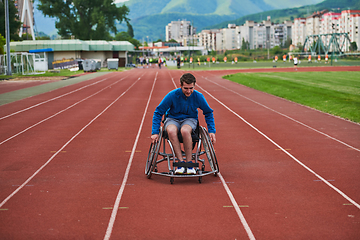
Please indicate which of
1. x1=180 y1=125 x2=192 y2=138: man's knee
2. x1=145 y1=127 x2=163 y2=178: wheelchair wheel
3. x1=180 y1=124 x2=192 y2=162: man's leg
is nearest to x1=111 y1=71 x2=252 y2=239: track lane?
x1=145 y1=127 x2=163 y2=178: wheelchair wheel

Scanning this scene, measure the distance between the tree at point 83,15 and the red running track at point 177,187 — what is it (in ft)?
210

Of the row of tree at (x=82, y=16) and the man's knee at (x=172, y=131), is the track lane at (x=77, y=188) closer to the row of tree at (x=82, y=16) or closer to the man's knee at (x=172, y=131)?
the man's knee at (x=172, y=131)

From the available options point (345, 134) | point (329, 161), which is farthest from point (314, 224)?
point (345, 134)

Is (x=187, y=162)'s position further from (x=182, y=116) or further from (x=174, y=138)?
(x=182, y=116)

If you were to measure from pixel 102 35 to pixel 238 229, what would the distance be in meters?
72.9

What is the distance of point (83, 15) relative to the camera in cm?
7306

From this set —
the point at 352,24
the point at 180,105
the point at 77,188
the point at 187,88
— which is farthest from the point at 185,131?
the point at 352,24

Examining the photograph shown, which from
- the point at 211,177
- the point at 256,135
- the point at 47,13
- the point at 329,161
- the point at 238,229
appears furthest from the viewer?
the point at 47,13

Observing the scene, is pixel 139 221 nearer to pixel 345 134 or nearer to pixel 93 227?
pixel 93 227

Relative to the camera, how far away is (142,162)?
688 cm

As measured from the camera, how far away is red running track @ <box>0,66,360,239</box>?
4086mm

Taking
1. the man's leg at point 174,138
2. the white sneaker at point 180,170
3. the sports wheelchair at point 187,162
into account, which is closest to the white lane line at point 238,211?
the sports wheelchair at point 187,162

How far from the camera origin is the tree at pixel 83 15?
70688 mm

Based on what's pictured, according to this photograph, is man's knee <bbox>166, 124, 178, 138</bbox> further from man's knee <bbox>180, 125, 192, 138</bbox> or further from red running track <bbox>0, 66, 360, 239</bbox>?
red running track <bbox>0, 66, 360, 239</bbox>
